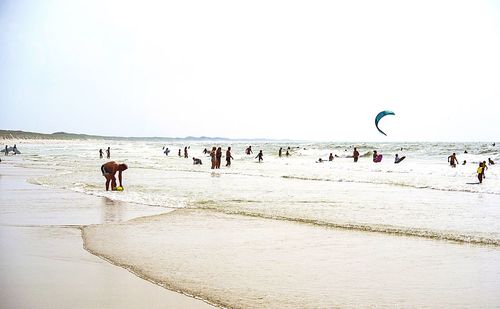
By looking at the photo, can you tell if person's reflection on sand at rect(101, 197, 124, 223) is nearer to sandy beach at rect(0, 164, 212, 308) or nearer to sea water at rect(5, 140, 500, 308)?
sandy beach at rect(0, 164, 212, 308)

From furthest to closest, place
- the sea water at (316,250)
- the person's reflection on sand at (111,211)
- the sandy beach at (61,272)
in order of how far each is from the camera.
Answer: the person's reflection on sand at (111,211) → the sea water at (316,250) → the sandy beach at (61,272)

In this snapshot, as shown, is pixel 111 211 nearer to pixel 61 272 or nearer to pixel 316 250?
pixel 61 272

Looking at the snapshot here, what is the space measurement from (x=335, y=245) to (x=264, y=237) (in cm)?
128

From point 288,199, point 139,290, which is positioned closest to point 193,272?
point 139,290

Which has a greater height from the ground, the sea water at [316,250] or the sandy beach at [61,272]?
the sea water at [316,250]

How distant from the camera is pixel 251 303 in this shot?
497 centimetres

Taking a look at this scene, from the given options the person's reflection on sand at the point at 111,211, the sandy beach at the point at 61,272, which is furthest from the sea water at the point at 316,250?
the person's reflection on sand at the point at 111,211

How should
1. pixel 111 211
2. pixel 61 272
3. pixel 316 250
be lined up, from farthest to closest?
pixel 111 211 → pixel 316 250 → pixel 61 272

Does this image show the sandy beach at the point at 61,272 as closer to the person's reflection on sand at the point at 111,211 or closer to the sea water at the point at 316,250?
the person's reflection on sand at the point at 111,211

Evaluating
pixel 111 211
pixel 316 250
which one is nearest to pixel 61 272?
pixel 316 250

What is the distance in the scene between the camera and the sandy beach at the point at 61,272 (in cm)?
493

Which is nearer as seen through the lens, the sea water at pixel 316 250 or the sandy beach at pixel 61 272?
the sandy beach at pixel 61 272

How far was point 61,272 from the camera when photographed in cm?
598

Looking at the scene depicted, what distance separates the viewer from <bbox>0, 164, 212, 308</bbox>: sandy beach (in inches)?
194
